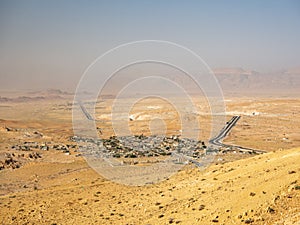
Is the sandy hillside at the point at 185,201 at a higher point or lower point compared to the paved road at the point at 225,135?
higher

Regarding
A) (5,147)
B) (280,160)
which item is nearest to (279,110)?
(5,147)

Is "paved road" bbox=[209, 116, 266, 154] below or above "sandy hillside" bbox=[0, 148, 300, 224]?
below

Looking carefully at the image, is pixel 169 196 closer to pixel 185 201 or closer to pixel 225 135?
pixel 185 201

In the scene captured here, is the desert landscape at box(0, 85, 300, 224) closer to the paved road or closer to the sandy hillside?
the sandy hillside

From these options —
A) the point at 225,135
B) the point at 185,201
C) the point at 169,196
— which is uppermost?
the point at 185,201

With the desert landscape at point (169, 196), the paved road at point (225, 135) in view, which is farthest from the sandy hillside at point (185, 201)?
the paved road at point (225, 135)

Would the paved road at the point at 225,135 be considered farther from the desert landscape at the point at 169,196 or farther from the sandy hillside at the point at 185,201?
the sandy hillside at the point at 185,201

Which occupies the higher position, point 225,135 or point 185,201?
point 185,201

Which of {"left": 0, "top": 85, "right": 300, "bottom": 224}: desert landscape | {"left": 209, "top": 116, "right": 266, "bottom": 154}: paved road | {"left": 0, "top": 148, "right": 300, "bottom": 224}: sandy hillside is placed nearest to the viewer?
{"left": 0, "top": 148, "right": 300, "bottom": 224}: sandy hillside

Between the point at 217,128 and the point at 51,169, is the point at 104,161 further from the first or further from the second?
the point at 217,128

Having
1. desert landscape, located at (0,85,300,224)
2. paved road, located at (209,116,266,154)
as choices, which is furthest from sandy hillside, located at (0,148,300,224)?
paved road, located at (209,116,266,154)

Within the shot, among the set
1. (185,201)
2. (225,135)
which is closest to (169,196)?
(185,201)
